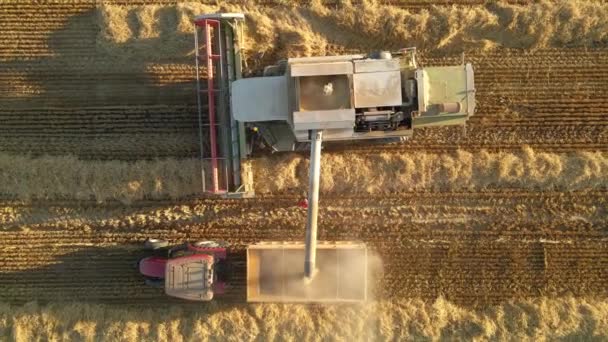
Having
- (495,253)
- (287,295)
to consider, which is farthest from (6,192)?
(495,253)

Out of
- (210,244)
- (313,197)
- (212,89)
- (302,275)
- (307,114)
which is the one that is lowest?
(302,275)

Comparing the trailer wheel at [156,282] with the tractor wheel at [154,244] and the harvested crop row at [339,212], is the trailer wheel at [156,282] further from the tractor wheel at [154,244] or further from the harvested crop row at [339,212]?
the harvested crop row at [339,212]

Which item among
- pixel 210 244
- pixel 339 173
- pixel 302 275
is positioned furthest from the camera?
pixel 339 173

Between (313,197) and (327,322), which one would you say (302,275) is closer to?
(327,322)

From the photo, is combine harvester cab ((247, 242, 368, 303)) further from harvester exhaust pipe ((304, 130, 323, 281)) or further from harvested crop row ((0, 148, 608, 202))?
harvested crop row ((0, 148, 608, 202))

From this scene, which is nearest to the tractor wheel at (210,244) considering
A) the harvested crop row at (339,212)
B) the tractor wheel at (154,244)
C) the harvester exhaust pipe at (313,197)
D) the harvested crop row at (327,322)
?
the harvested crop row at (339,212)

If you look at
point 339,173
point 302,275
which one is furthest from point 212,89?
point 302,275

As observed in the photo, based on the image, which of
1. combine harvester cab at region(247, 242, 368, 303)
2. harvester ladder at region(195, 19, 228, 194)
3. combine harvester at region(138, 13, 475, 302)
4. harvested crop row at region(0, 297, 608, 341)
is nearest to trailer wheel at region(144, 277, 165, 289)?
harvested crop row at region(0, 297, 608, 341)
